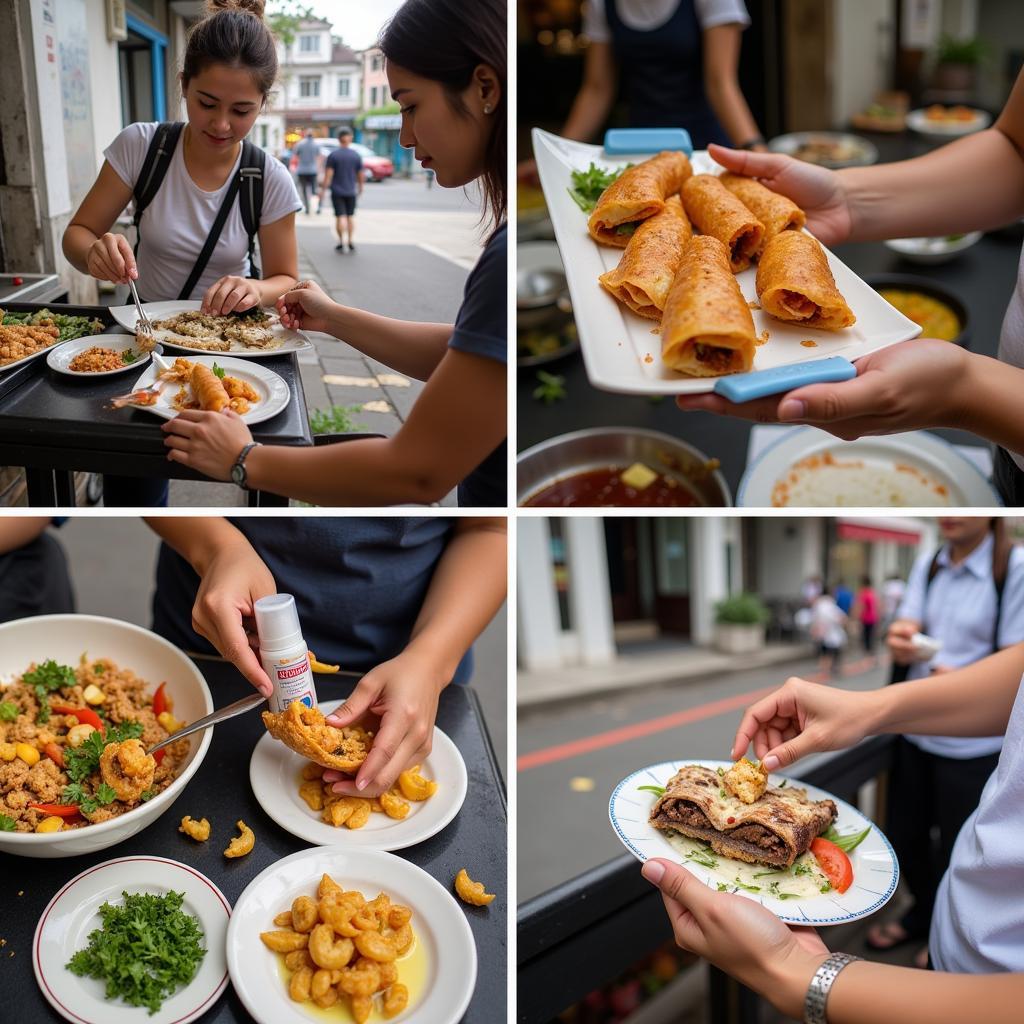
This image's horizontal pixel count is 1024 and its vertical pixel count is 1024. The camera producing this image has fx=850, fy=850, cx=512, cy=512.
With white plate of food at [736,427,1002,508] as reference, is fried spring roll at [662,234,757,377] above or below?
above

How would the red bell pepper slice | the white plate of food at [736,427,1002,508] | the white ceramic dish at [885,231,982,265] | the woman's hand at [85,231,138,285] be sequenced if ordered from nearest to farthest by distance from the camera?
the red bell pepper slice → the woman's hand at [85,231,138,285] → the white plate of food at [736,427,1002,508] → the white ceramic dish at [885,231,982,265]

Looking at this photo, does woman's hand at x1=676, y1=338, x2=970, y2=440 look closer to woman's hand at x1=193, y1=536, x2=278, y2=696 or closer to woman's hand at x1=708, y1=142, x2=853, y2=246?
woman's hand at x1=708, y1=142, x2=853, y2=246

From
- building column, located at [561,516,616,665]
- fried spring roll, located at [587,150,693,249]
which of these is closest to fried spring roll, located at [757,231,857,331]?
fried spring roll, located at [587,150,693,249]

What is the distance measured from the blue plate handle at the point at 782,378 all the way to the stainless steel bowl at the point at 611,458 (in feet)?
1.88

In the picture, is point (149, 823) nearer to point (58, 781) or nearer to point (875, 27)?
point (58, 781)

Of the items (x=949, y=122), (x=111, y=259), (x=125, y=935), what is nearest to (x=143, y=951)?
(x=125, y=935)

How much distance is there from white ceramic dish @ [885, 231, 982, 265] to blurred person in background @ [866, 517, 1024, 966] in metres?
1.13

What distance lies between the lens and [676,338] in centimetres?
135

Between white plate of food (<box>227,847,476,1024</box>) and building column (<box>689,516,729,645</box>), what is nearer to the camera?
white plate of food (<box>227,847,476,1024</box>)

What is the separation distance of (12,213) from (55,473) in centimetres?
46

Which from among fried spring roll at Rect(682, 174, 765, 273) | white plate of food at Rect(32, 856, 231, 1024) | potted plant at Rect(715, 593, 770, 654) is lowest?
potted plant at Rect(715, 593, 770, 654)

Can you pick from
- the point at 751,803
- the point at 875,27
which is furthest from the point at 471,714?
the point at 875,27

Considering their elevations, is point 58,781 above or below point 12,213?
below

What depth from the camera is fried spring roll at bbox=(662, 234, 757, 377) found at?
4.44 feet
